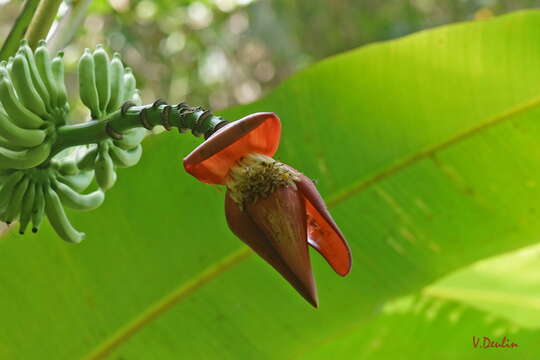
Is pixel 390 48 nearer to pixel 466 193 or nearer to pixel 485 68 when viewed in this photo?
pixel 485 68

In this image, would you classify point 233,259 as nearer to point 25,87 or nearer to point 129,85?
point 129,85

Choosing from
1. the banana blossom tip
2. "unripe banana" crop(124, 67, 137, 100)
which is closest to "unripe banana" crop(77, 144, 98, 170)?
"unripe banana" crop(124, 67, 137, 100)

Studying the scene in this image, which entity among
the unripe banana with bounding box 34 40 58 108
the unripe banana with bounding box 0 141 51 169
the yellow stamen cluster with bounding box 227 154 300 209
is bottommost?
the yellow stamen cluster with bounding box 227 154 300 209

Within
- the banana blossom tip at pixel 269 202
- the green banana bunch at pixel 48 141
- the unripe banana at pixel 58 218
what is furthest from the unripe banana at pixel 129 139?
the banana blossom tip at pixel 269 202

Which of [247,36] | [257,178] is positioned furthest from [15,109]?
[247,36]

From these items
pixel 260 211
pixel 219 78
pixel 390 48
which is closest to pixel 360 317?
pixel 390 48

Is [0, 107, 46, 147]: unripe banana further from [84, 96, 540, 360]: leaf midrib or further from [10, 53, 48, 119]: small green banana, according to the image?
[84, 96, 540, 360]: leaf midrib
